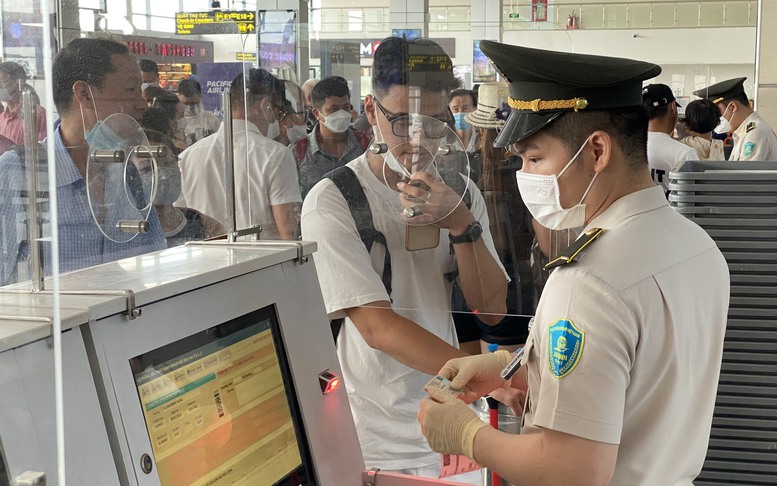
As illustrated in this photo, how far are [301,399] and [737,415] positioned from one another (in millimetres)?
1065

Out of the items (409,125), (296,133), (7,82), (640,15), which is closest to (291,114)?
(296,133)

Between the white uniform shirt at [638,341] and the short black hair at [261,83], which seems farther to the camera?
the short black hair at [261,83]

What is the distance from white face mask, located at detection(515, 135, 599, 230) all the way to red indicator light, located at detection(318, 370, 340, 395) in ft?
1.69

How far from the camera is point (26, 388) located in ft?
3.04

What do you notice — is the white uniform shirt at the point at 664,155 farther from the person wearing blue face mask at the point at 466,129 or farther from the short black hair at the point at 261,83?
the short black hair at the point at 261,83

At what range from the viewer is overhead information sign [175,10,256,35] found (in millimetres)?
1642

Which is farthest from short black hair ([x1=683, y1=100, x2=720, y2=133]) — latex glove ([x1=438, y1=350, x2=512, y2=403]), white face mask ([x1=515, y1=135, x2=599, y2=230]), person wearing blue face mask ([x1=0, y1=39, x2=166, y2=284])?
person wearing blue face mask ([x1=0, y1=39, x2=166, y2=284])

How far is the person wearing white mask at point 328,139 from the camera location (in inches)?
99.0

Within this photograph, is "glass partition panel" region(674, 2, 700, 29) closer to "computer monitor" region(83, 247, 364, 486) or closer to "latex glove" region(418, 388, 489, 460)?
"latex glove" region(418, 388, 489, 460)

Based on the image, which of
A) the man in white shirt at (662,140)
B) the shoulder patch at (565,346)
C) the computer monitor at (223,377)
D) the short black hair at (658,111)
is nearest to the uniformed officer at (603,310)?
the shoulder patch at (565,346)

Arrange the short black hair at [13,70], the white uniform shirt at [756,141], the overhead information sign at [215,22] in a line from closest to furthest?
the short black hair at [13,70], the overhead information sign at [215,22], the white uniform shirt at [756,141]

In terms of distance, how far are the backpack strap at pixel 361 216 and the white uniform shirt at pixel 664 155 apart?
2.60 metres

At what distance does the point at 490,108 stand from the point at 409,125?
0.84ft

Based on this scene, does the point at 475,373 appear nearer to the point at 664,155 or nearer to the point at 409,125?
the point at 409,125
